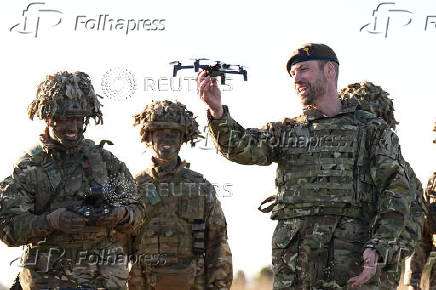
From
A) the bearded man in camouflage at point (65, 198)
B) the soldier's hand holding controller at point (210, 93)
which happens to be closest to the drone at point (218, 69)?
the soldier's hand holding controller at point (210, 93)

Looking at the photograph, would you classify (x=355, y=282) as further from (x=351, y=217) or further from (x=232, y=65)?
(x=232, y=65)

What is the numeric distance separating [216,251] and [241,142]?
4598 mm

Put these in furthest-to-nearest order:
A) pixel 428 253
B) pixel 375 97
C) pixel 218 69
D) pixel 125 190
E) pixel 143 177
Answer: pixel 143 177 → pixel 428 253 → pixel 375 97 → pixel 125 190 → pixel 218 69

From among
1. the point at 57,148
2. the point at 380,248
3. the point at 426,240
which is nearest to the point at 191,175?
the point at 426,240

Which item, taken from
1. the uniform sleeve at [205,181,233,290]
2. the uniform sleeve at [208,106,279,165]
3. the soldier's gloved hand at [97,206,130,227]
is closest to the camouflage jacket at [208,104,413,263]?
the uniform sleeve at [208,106,279,165]

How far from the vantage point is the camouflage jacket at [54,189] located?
11211 mm

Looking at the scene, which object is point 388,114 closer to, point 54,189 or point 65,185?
point 65,185

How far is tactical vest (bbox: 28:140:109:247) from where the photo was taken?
11469 mm

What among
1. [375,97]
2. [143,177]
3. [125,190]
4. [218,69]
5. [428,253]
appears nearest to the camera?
[218,69]

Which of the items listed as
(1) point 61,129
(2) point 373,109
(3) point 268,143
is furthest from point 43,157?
(2) point 373,109

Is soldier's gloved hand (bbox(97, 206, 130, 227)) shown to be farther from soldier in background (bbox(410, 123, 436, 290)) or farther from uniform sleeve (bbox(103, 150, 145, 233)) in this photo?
soldier in background (bbox(410, 123, 436, 290))

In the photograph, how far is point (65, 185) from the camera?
11500mm

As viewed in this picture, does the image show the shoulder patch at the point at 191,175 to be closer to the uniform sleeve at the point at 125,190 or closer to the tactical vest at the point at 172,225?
the tactical vest at the point at 172,225

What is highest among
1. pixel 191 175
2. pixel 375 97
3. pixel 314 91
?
pixel 375 97
